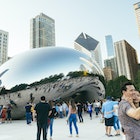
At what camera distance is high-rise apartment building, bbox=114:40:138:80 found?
11362cm

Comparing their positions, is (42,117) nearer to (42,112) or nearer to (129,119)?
(42,112)

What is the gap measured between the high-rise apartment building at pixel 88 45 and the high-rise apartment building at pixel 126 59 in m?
38.3

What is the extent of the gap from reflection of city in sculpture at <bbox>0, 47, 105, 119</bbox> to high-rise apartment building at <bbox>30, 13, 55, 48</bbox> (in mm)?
114028

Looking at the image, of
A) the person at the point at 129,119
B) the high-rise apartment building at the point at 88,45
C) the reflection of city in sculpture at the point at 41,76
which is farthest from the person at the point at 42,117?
the high-rise apartment building at the point at 88,45

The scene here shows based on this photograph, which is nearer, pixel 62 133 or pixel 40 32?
pixel 62 133

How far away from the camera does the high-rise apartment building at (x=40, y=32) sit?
4958 inches

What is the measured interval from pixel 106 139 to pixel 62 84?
760cm

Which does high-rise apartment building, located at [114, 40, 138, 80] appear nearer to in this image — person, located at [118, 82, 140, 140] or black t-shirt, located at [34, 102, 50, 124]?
black t-shirt, located at [34, 102, 50, 124]

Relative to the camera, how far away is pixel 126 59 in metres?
123

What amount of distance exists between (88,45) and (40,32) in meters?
65.6

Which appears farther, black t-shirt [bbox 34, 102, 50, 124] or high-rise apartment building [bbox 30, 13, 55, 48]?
high-rise apartment building [bbox 30, 13, 55, 48]

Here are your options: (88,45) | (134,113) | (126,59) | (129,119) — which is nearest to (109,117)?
(129,119)

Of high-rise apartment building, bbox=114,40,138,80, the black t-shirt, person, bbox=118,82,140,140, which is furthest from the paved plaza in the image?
high-rise apartment building, bbox=114,40,138,80

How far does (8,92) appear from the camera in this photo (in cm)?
1203
